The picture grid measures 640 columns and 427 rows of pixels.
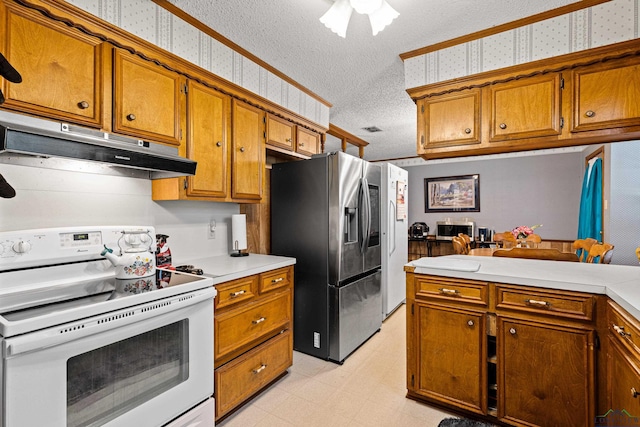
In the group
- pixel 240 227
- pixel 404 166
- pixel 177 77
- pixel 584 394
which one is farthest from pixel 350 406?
pixel 404 166

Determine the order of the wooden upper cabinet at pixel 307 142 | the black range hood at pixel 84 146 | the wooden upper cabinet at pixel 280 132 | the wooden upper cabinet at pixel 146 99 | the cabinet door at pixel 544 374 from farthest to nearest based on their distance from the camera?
Result: the wooden upper cabinet at pixel 307 142 → the wooden upper cabinet at pixel 280 132 → the wooden upper cabinet at pixel 146 99 → the cabinet door at pixel 544 374 → the black range hood at pixel 84 146

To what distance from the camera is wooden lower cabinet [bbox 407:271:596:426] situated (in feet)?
5.04

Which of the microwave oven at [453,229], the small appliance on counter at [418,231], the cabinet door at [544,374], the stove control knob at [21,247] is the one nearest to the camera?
the stove control knob at [21,247]

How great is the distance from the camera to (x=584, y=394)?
1515 millimetres

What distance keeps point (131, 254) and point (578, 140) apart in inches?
111

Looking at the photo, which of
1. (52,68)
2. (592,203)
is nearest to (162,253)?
(52,68)

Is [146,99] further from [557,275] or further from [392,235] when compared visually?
[392,235]

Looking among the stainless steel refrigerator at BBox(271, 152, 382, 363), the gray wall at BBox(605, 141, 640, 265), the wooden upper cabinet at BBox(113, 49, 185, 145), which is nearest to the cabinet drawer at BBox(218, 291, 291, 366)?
the stainless steel refrigerator at BBox(271, 152, 382, 363)

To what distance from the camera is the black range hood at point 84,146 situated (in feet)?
3.78

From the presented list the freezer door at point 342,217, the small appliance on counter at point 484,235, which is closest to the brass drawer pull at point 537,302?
the freezer door at point 342,217

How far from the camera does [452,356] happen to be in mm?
1858

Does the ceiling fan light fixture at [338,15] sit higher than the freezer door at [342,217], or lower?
higher

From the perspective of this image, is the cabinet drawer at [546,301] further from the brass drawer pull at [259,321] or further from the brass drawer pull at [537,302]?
the brass drawer pull at [259,321]

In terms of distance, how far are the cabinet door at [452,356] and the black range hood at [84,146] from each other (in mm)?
1797
